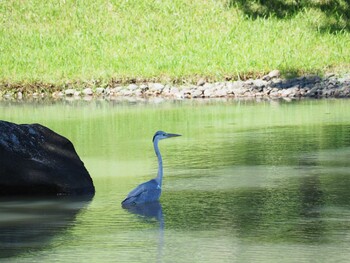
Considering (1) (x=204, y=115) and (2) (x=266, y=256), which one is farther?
(1) (x=204, y=115)

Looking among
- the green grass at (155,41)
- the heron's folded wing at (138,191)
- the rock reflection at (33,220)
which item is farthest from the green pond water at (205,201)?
the green grass at (155,41)

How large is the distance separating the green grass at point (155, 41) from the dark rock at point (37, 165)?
17821 mm

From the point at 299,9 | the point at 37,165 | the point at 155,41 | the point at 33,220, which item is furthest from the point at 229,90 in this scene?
the point at 33,220

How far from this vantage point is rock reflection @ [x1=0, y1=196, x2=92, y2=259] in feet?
31.4

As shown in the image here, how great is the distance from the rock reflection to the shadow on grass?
2262 cm

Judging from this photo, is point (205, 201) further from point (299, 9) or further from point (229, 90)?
point (299, 9)

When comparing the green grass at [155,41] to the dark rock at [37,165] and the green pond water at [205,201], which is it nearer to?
the green pond water at [205,201]

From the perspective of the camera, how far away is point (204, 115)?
23250mm

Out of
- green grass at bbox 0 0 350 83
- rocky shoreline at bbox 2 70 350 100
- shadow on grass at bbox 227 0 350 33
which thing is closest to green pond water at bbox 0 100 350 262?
rocky shoreline at bbox 2 70 350 100

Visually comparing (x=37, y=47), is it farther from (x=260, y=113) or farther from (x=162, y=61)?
(x=260, y=113)

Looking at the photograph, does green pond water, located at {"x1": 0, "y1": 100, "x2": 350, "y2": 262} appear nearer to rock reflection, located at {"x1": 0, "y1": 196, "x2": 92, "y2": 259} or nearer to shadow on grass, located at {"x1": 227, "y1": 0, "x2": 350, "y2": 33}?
rock reflection, located at {"x1": 0, "y1": 196, "x2": 92, "y2": 259}

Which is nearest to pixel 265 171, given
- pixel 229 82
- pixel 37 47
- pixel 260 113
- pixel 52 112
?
pixel 260 113

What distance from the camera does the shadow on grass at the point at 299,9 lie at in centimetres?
3406

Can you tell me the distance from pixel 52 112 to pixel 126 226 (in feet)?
46.9
